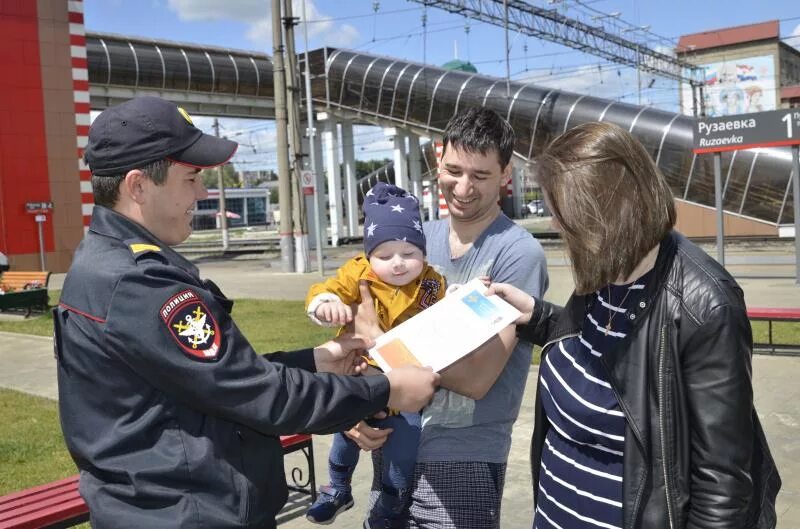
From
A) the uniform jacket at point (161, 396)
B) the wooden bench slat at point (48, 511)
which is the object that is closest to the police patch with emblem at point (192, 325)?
the uniform jacket at point (161, 396)

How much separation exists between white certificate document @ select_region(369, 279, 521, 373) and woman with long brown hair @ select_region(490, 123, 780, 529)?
255 mm

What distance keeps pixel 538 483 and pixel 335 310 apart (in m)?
0.87

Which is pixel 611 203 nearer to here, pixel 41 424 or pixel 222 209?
pixel 41 424

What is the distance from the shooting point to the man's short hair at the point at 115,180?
6.29ft

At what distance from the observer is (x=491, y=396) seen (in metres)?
2.46

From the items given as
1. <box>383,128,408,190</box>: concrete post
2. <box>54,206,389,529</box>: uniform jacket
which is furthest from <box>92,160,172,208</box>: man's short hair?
<box>383,128,408,190</box>: concrete post

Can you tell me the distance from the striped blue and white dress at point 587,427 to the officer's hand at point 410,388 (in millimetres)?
370

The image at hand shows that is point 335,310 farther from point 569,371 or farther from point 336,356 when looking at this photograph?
point 569,371

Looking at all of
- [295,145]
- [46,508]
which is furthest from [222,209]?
[46,508]

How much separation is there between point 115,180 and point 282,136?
2080cm

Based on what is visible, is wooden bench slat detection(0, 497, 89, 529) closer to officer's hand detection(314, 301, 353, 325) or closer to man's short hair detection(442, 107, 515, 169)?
officer's hand detection(314, 301, 353, 325)

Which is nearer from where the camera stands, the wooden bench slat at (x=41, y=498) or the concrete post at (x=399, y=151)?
the wooden bench slat at (x=41, y=498)

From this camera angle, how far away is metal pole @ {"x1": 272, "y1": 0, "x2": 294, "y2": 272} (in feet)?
70.3

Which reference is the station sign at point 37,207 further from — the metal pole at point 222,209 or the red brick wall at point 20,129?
the metal pole at point 222,209
